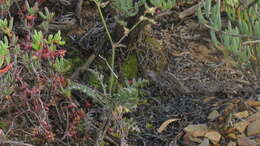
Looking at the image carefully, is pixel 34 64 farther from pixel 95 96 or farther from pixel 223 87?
pixel 223 87

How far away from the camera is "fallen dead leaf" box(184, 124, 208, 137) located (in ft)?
7.86

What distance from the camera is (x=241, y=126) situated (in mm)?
2381

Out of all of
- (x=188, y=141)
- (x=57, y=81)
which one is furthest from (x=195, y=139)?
(x=57, y=81)

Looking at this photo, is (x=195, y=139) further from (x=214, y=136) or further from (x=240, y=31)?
(x=240, y=31)

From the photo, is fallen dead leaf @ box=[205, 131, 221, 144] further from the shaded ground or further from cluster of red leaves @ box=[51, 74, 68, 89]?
cluster of red leaves @ box=[51, 74, 68, 89]

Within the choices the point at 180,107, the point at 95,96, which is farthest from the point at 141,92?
the point at 95,96

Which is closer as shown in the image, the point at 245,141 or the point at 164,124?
the point at 245,141

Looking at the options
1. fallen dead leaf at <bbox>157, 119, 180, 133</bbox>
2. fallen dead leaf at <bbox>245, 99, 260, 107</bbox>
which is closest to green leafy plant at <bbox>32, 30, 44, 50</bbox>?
fallen dead leaf at <bbox>157, 119, 180, 133</bbox>

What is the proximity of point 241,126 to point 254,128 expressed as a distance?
69 mm

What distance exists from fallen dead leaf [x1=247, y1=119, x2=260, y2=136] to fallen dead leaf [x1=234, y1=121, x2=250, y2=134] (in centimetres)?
2

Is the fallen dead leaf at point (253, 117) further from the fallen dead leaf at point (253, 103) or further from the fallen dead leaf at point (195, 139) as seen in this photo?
the fallen dead leaf at point (195, 139)

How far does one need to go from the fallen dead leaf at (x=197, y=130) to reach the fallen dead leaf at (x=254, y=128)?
229mm

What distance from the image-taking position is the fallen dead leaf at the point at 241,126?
2371 millimetres

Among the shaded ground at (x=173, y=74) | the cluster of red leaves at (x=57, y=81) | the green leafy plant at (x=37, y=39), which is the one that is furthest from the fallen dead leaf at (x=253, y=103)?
the green leafy plant at (x=37, y=39)
